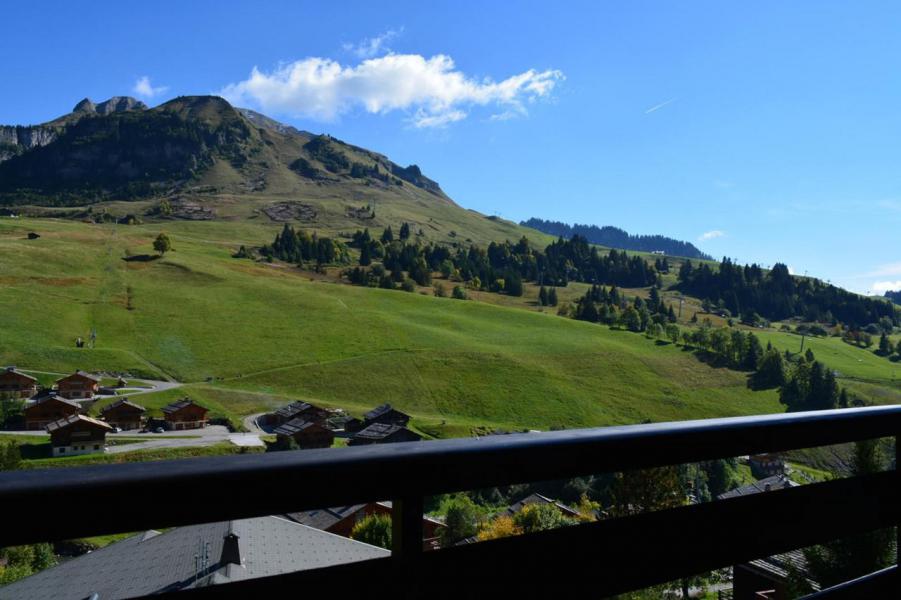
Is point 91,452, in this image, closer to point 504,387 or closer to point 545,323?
point 504,387

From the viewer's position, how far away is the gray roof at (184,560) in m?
1.26

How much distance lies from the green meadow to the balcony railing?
55571 mm

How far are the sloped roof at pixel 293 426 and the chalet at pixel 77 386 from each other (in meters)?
19.7

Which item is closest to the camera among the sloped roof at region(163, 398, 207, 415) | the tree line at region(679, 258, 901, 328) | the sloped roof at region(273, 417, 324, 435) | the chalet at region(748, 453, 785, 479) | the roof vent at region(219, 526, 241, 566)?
the roof vent at region(219, 526, 241, 566)

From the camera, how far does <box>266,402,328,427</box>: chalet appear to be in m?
56.4

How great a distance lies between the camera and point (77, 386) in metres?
59.9

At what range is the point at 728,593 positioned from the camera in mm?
2473

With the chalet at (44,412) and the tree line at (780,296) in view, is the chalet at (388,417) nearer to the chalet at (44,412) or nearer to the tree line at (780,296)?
the chalet at (44,412)

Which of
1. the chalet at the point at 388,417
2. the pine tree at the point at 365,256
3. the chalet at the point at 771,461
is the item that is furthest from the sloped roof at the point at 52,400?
the pine tree at the point at 365,256

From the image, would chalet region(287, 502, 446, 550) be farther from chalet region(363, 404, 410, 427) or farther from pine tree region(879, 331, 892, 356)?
pine tree region(879, 331, 892, 356)

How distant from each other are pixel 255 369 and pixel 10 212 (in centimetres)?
→ 15252

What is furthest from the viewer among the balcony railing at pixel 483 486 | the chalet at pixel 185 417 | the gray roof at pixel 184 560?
the chalet at pixel 185 417

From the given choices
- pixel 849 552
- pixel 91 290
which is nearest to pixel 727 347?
pixel 91 290

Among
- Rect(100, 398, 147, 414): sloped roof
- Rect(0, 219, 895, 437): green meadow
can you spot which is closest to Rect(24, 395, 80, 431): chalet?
Rect(100, 398, 147, 414): sloped roof
